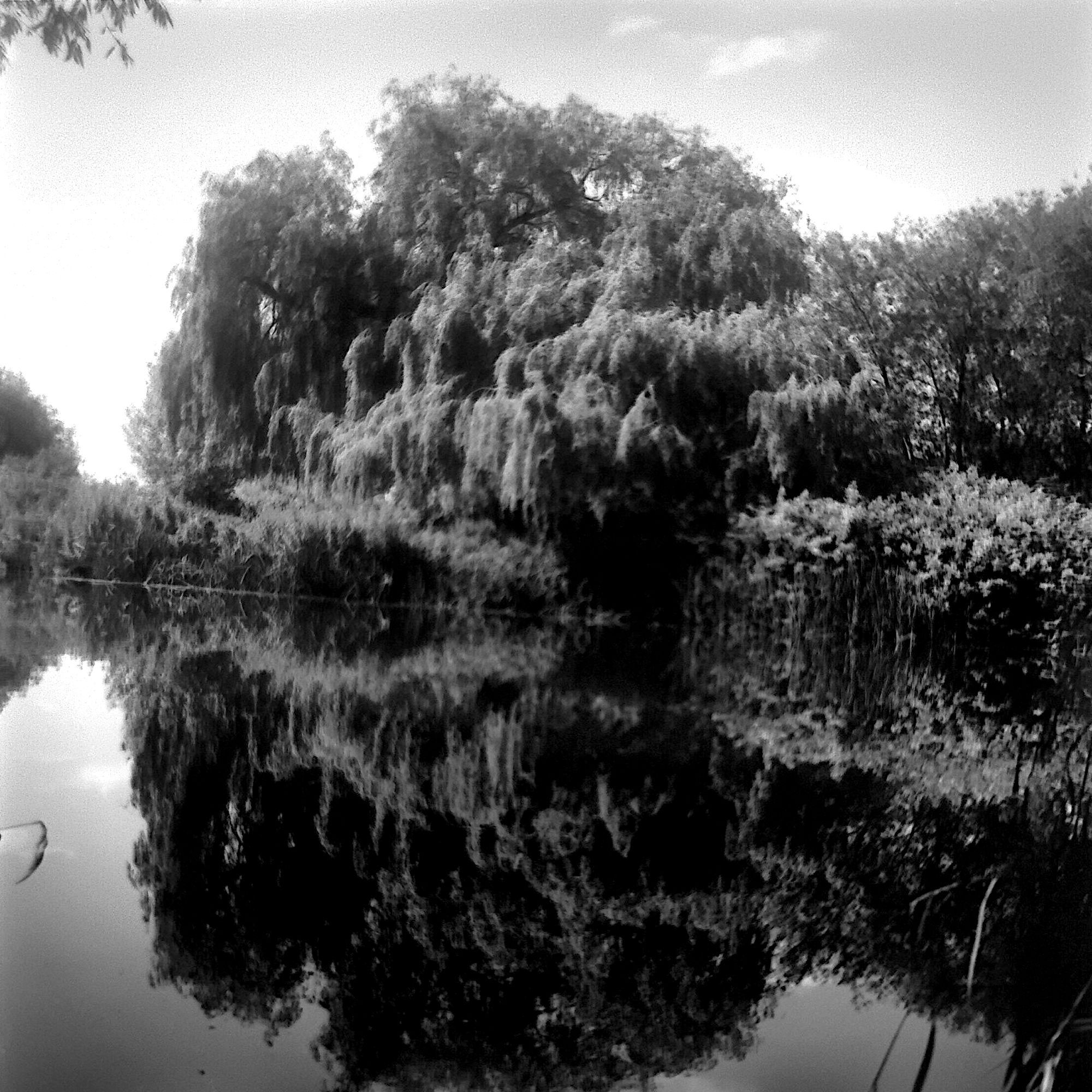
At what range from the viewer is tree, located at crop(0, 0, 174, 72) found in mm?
3912

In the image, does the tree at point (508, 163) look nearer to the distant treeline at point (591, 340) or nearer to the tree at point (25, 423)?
the distant treeline at point (591, 340)

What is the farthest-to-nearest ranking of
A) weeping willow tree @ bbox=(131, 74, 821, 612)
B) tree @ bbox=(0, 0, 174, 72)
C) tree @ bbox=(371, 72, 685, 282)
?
tree @ bbox=(371, 72, 685, 282) < weeping willow tree @ bbox=(131, 74, 821, 612) < tree @ bbox=(0, 0, 174, 72)

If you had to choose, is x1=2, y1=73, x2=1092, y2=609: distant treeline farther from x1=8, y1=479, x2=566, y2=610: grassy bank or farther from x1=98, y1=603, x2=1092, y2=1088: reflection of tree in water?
x1=98, y1=603, x2=1092, y2=1088: reflection of tree in water

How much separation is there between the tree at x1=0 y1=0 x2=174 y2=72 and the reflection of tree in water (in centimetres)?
253

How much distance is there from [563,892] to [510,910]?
195mm

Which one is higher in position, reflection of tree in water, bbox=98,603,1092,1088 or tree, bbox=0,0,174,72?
tree, bbox=0,0,174,72

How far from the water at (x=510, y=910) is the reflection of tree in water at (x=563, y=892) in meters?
0.01

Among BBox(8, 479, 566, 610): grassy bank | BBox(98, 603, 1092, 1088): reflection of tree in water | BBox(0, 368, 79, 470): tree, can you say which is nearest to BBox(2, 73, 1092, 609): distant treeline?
BBox(8, 479, 566, 610): grassy bank

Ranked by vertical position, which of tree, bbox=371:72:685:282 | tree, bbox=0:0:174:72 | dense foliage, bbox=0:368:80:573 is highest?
tree, bbox=371:72:685:282

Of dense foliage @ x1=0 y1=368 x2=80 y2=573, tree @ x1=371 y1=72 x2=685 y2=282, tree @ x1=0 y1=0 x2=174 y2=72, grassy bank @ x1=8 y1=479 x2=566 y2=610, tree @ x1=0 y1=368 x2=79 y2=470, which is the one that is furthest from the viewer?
dense foliage @ x1=0 y1=368 x2=80 y2=573

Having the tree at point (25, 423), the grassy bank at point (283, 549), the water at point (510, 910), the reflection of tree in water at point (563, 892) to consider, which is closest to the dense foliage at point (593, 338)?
the grassy bank at point (283, 549)

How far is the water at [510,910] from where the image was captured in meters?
2.17

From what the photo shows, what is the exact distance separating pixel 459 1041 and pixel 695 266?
11725 millimetres

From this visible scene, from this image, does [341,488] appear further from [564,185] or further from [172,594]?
[564,185]
